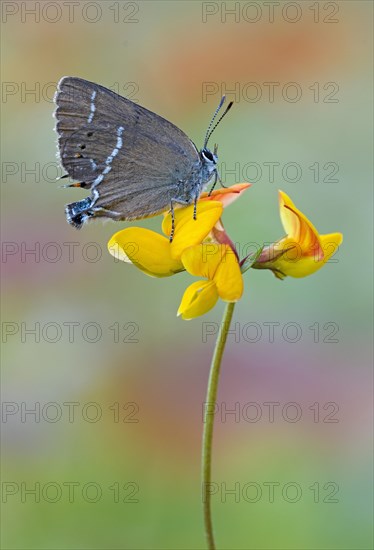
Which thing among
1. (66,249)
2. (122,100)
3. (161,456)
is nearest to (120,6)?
(66,249)

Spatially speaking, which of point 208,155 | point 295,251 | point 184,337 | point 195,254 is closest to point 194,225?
point 195,254

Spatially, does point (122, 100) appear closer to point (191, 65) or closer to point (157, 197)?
point (157, 197)

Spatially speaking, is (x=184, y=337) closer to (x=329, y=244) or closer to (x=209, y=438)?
(x=329, y=244)

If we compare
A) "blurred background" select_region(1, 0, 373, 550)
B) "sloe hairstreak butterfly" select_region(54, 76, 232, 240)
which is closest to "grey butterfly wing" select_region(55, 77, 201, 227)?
"sloe hairstreak butterfly" select_region(54, 76, 232, 240)

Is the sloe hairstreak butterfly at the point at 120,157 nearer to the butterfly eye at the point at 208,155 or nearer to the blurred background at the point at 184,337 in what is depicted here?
the butterfly eye at the point at 208,155

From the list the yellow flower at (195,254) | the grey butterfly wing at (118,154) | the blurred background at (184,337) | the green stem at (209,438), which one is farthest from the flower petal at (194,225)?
the blurred background at (184,337)

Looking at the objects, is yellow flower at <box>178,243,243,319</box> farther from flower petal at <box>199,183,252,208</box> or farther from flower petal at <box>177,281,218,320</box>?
flower petal at <box>199,183,252,208</box>
